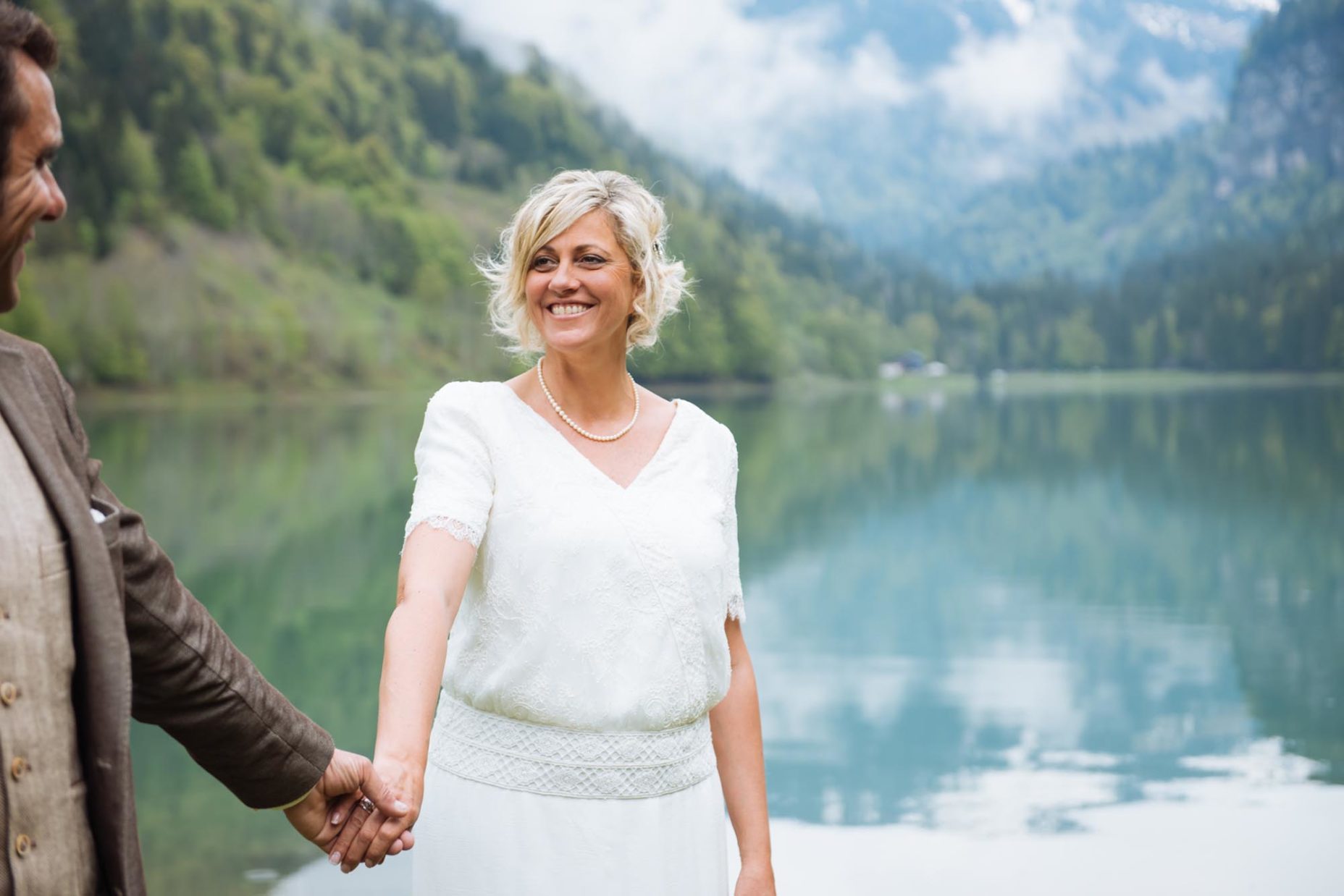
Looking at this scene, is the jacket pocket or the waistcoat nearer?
the waistcoat

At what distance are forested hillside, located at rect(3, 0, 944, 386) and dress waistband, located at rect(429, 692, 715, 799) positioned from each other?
4658 cm

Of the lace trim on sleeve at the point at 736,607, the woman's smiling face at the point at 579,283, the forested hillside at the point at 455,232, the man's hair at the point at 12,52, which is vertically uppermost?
the forested hillside at the point at 455,232

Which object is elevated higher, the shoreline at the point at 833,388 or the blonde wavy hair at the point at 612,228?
the blonde wavy hair at the point at 612,228

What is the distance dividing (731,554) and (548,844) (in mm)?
502

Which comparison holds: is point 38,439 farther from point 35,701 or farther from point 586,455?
point 586,455

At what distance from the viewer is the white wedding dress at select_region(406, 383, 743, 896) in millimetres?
1859

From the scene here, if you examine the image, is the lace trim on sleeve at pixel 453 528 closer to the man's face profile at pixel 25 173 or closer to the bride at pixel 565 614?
the bride at pixel 565 614

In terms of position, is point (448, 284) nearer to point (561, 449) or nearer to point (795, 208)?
point (795, 208)

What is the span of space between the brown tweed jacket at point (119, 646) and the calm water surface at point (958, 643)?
372 cm

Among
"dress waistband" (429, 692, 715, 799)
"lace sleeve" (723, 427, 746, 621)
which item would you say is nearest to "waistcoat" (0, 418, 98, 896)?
"dress waistband" (429, 692, 715, 799)

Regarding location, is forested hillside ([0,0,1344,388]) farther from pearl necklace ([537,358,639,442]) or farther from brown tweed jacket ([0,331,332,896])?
brown tweed jacket ([0,331,332,896])

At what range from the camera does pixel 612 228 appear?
6.51ft

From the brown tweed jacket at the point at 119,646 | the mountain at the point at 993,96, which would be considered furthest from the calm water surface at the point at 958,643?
the mountain at the point at 993,96

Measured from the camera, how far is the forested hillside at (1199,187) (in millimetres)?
73750
